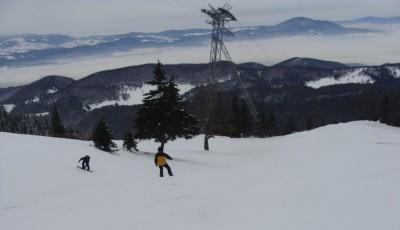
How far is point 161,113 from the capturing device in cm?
3631

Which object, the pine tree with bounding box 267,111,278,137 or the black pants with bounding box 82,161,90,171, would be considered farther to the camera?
the pine tree with bounding box 267,111,278,137

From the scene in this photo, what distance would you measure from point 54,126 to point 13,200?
198ft

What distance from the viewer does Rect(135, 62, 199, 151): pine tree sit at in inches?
1426

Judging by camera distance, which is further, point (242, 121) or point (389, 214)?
point (242, 121)

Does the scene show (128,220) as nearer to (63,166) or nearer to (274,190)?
(274,190)

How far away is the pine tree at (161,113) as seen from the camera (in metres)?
36.2

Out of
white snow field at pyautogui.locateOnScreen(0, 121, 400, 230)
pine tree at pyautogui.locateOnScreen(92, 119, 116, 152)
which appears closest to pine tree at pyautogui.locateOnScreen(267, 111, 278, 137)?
pine tree at pyautogui.locateOnScreen(92, 119, 116, 152)

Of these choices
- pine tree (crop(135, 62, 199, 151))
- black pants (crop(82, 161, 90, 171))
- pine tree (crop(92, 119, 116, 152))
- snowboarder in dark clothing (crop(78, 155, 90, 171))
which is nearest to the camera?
snowboarder in dark clothing (crop(78, 155, 90, 171))

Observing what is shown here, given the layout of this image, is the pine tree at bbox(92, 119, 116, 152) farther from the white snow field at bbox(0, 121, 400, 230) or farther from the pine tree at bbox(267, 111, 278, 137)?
the pine tree at bbox(267, 111, 278, 137)

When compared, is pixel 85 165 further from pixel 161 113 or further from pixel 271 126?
pixel 271 126

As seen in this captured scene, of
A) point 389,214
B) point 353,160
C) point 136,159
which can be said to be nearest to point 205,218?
point 389,214

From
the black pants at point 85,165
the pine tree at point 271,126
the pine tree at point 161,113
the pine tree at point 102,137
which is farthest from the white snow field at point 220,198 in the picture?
the pine tree at point 271,126

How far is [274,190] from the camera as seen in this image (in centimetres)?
1406

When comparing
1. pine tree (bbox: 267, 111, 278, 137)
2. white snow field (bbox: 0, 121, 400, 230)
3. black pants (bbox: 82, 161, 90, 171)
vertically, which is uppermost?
white snow field (bbox: 0, 121, 400, 230)
